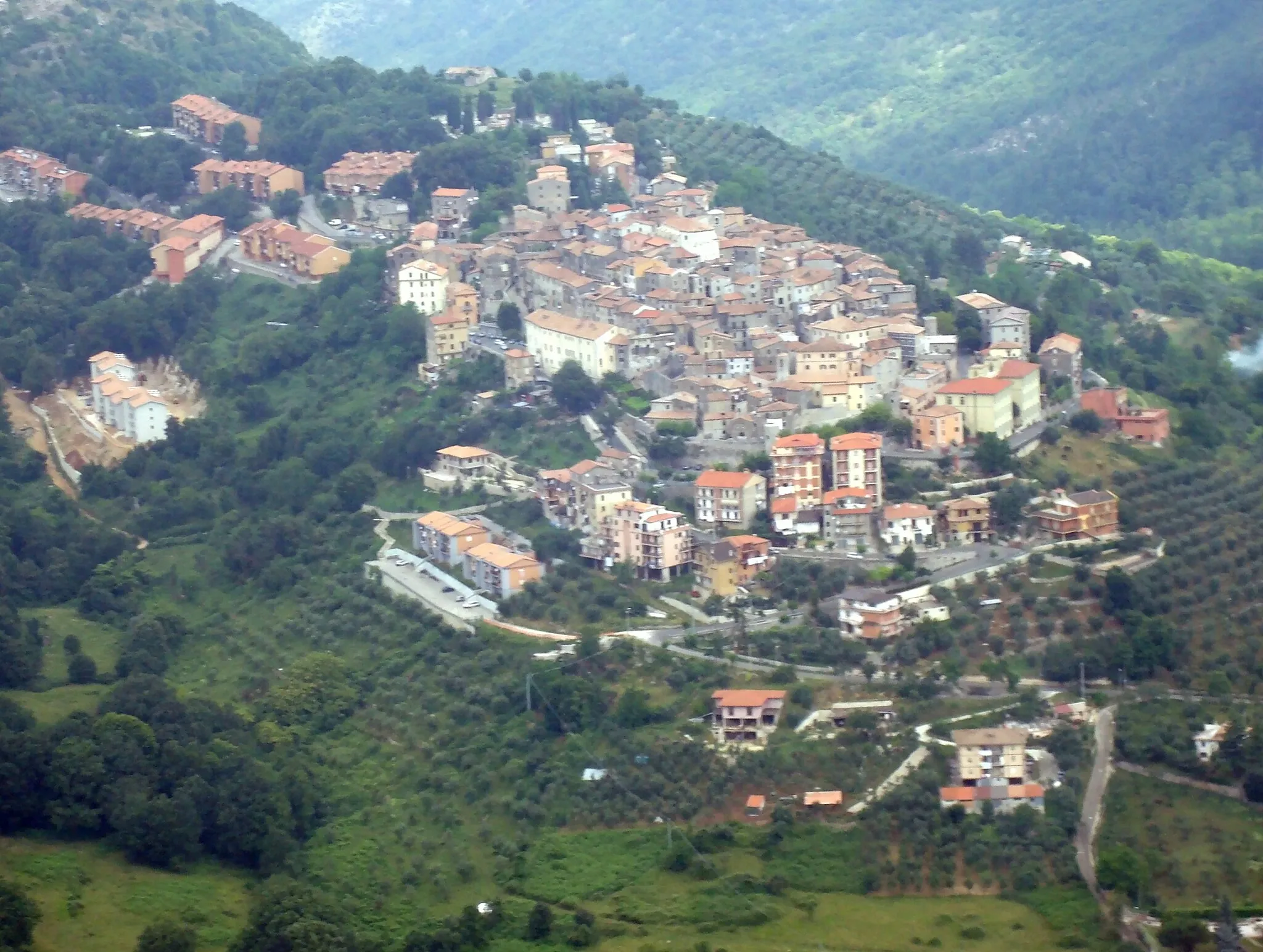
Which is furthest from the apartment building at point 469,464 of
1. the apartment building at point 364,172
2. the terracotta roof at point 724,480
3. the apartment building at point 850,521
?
the apartment building at point 364,172

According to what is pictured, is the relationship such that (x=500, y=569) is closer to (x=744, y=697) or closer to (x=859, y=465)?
(x=744, y=697)

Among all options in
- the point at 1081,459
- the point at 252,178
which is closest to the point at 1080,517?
the point at 1081,459

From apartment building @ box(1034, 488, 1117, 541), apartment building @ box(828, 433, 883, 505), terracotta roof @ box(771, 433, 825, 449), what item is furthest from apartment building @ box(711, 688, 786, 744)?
apartment building @ box(1034, 488, 1117, 541)

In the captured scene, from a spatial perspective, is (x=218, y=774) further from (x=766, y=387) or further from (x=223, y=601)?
(x=766, y=387)

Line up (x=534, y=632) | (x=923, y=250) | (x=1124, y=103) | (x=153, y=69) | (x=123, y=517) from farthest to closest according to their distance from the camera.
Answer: (x=1124, y=103)
(x=153, y=69)
(x=923, y=250)
(x=123, y=517)
(x=534, y=632)

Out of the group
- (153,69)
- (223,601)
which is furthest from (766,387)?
(153,69)

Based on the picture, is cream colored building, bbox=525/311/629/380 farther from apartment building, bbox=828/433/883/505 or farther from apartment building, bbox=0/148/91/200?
apartment building, bbox=0/148/91/200
